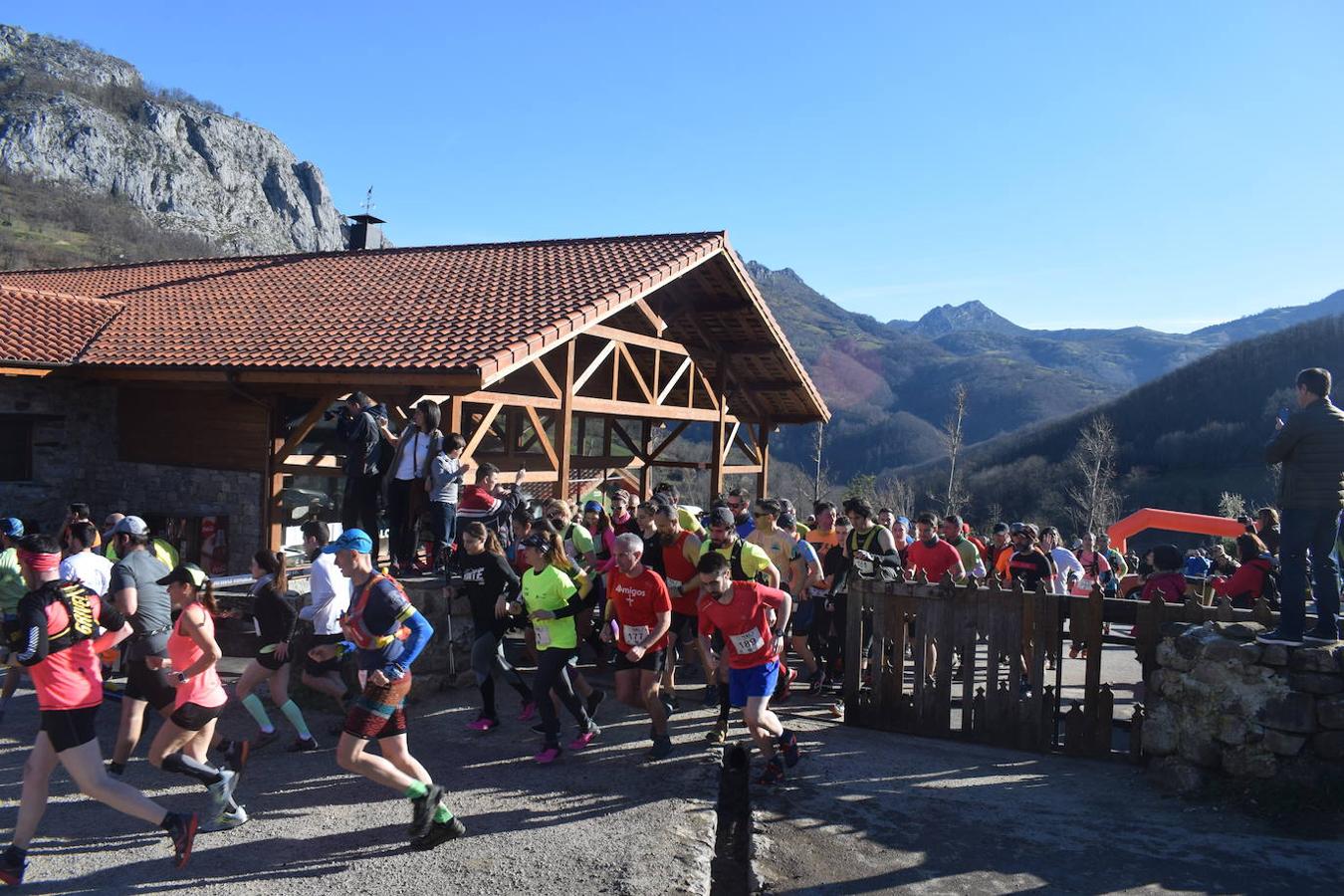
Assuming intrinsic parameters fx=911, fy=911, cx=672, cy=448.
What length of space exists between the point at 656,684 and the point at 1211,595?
5.96 m

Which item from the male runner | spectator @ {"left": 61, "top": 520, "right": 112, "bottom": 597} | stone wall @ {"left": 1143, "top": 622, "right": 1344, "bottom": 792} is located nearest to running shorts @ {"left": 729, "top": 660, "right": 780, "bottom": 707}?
the male runner

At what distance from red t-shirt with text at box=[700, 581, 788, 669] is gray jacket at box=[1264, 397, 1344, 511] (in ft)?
10.8

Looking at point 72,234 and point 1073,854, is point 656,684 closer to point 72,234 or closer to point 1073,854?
point 1073,854

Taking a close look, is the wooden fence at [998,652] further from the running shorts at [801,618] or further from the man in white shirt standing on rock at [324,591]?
the man in white shirt standing on rock at [324,591]

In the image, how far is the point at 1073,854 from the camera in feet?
16.4

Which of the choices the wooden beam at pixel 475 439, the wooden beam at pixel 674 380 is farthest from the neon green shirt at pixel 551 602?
the wooden beam at pixel 674 380

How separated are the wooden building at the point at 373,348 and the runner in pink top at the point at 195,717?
13.9 feet

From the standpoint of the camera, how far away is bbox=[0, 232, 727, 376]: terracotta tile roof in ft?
→ 33.2

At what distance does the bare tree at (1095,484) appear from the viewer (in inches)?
1722

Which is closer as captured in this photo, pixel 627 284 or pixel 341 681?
pixel 341 681

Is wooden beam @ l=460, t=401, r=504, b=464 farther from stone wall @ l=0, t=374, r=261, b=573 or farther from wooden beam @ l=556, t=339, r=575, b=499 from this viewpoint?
stone wall @ l=0, t=374, r=261, b=573

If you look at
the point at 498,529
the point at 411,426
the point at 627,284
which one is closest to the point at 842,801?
the point at 498,529

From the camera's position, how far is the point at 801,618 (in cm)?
803

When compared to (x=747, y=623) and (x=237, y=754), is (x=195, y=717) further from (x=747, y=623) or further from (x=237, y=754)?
(x=747, y=623)
